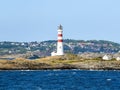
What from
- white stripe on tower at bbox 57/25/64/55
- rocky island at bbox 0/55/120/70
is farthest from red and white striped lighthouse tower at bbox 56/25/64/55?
rocky island at bbox 0/55/120/70

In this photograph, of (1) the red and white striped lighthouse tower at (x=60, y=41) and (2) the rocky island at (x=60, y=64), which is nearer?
(2) the rocky island at (x=60, y=64)

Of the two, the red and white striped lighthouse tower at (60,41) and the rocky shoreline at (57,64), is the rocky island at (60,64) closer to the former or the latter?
the rocky shoreline at (57,64)

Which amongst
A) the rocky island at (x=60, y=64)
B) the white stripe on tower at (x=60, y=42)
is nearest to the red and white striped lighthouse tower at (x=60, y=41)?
the white stripe on tower at (x=60, y=42)

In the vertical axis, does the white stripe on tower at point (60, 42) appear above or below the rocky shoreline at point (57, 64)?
above

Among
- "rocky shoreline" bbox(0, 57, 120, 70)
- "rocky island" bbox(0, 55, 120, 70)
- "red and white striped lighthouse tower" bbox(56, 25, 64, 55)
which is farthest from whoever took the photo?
"red and white striped lighthouse tower" bbox(56, 25, 64, 55)

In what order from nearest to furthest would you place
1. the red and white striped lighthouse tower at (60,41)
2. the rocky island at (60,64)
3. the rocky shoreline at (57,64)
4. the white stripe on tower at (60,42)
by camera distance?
the rocky shoreline at (57,64), the rocky island at (60,64), the white stripe on tower at (60,42), the red and white striped lighthouse tower at (60,41)

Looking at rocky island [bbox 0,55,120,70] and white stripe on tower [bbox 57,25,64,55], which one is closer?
rocky island [bbox 0,55,120,70]

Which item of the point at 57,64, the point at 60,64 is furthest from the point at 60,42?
the point at 60,64

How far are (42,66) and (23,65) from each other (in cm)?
448

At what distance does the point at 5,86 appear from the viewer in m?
85.1

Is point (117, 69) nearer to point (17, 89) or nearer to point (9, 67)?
point (9, 67)

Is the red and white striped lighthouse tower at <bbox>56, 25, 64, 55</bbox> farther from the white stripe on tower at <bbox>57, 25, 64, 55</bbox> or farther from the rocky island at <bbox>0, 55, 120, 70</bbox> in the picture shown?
the rocky island at <bbox>0, 55, 120, 70</bbox>

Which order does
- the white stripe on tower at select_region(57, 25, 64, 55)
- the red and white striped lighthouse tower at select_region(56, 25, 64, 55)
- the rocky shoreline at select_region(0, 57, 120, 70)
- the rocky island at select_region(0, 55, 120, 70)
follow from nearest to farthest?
the rocky shoreline at select_region(0, 57, 120, 70)
the rocky island at select_region(0, 55, 120, 70)
the white stripe on tower at select_region(57, 25, 64, 55)
the red and white striped lighthouse tower at select_region(56, 25, 64, 55)

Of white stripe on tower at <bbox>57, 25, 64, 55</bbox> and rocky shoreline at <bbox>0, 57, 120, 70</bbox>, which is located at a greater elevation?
white stripe on tower at <bbox>57, 25, 64, 55</bbox>
